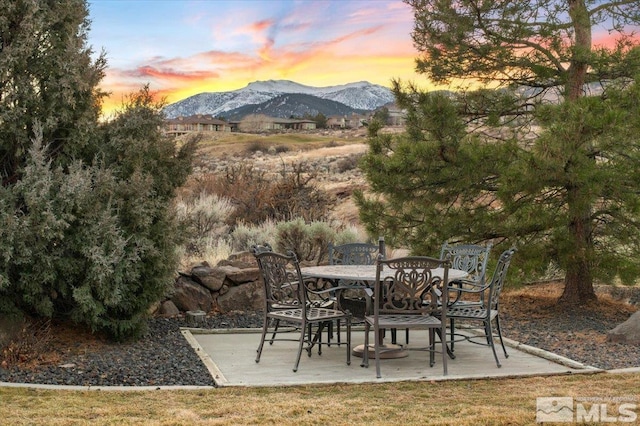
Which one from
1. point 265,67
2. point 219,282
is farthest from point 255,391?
point 265,67

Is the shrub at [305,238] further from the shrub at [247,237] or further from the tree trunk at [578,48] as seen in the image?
the tree trunk at [578,48]

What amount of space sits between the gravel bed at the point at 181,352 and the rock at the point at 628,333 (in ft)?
0.41

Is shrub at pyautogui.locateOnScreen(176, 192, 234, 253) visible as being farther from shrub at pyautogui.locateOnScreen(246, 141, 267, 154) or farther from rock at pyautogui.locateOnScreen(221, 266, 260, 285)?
shrub at pyautogui.locateOnScreen(246, 141, 267, 154)

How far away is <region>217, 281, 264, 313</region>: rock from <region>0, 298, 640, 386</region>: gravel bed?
24cm

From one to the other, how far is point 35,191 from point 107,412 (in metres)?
2.79

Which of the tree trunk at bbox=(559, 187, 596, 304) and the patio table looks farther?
the tree trunk at bbox=(559, 187, 596, 304)

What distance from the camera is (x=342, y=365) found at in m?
7.23

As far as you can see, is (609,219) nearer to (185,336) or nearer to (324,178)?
(185,336)

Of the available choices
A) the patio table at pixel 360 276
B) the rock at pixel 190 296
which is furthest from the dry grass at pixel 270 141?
the patio table at pixel 360 276

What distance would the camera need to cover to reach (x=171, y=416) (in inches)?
207

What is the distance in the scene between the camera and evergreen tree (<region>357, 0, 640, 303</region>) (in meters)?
9.45

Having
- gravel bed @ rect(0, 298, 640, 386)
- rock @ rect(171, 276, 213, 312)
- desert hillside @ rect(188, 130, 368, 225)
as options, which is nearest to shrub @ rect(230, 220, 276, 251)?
rock @ rect(171, 276, 213, 312)

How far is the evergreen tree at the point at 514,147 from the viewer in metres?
9.45

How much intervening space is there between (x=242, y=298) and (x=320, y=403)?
4796 mm
